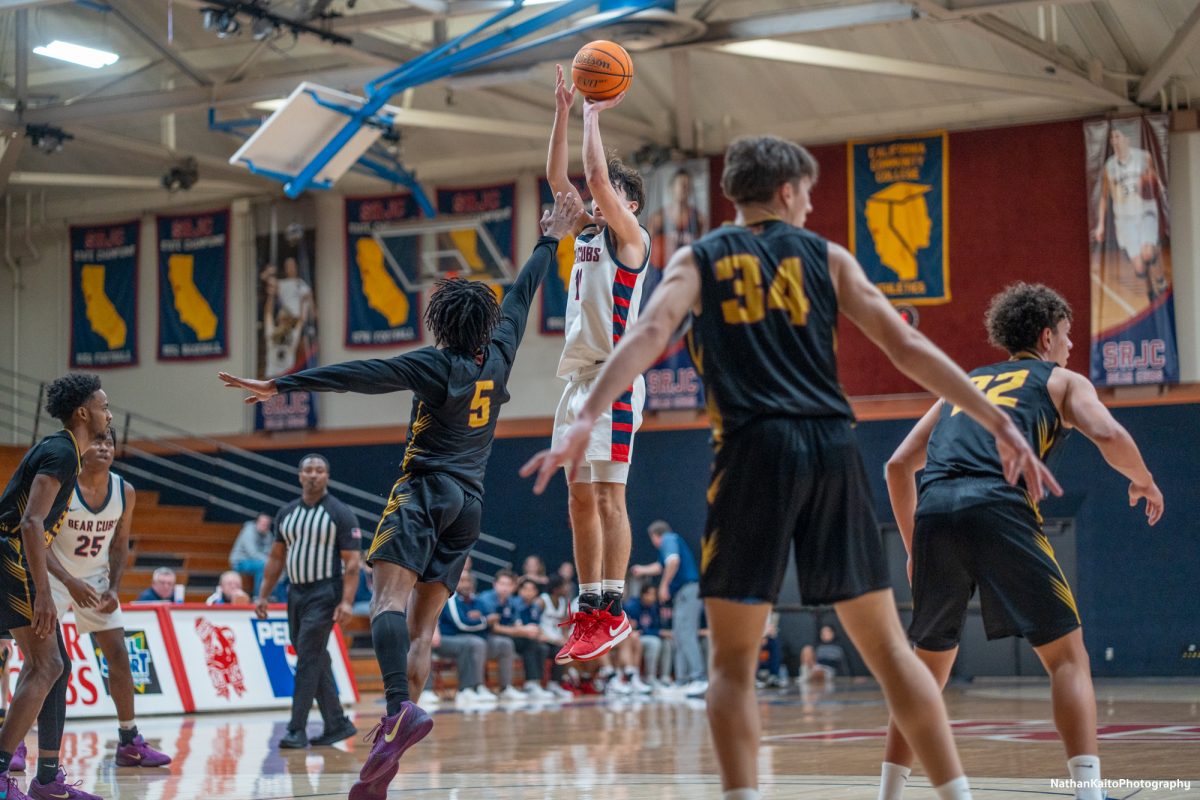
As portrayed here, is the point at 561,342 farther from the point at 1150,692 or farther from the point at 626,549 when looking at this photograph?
the point at 626,549

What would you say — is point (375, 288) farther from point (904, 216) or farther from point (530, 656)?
point (904, 216)

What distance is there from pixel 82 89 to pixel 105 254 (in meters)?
3.95

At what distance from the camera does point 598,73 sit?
22.4ft

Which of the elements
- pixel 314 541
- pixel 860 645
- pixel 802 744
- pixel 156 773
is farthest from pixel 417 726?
pixel 314 541

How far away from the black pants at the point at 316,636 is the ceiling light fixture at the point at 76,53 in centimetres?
994

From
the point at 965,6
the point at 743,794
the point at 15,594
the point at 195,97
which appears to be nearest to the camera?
the point at 743,794

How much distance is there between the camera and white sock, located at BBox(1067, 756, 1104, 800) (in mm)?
5207

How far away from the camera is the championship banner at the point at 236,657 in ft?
50.0

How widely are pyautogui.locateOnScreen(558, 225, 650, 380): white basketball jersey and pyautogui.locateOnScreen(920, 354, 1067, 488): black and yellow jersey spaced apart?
1.80 metres

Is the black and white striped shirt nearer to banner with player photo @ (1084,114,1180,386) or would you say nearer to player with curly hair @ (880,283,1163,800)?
player with curly hair @ (880,283,1163,800)

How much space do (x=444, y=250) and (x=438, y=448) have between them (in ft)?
53.8

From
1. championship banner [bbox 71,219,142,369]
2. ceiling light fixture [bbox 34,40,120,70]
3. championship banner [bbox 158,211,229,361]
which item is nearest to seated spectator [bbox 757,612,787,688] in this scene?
championship banner [bbox 158,211,229,361]

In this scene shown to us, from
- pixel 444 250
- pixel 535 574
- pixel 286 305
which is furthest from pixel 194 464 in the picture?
pixel 535 574

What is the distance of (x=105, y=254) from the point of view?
2530 centimetres
